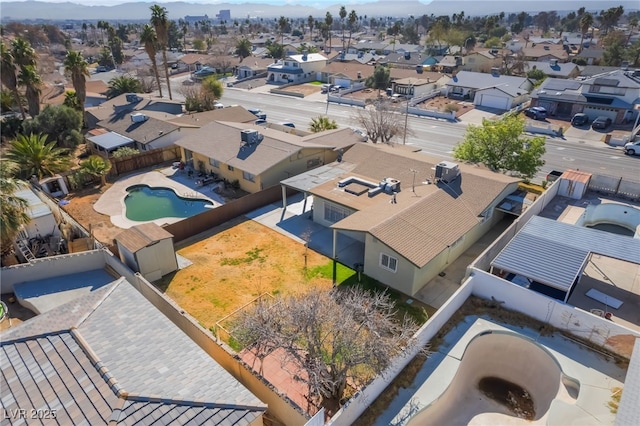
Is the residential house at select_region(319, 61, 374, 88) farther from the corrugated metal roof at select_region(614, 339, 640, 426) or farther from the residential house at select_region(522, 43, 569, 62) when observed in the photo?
the corrugated metal roof at select_region(614, 339, 640, 426)

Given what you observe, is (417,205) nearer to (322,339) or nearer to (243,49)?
(322,339)

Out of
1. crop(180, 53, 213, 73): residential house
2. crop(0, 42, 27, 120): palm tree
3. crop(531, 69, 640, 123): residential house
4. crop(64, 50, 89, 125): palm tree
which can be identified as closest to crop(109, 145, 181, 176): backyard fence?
crop(0, 42, 27, 120): palm tree

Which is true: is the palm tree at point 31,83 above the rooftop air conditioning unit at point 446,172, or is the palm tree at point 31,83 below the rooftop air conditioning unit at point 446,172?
above

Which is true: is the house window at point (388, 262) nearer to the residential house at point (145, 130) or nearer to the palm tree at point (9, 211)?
the palm tree at point (9, 211)

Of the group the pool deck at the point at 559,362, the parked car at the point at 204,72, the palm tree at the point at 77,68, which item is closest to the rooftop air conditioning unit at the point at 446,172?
the pool deck at the point at 559,362

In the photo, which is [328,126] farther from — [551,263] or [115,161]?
[551,263]

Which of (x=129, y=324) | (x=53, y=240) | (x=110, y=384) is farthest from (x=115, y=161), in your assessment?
(x=110, y=384)
